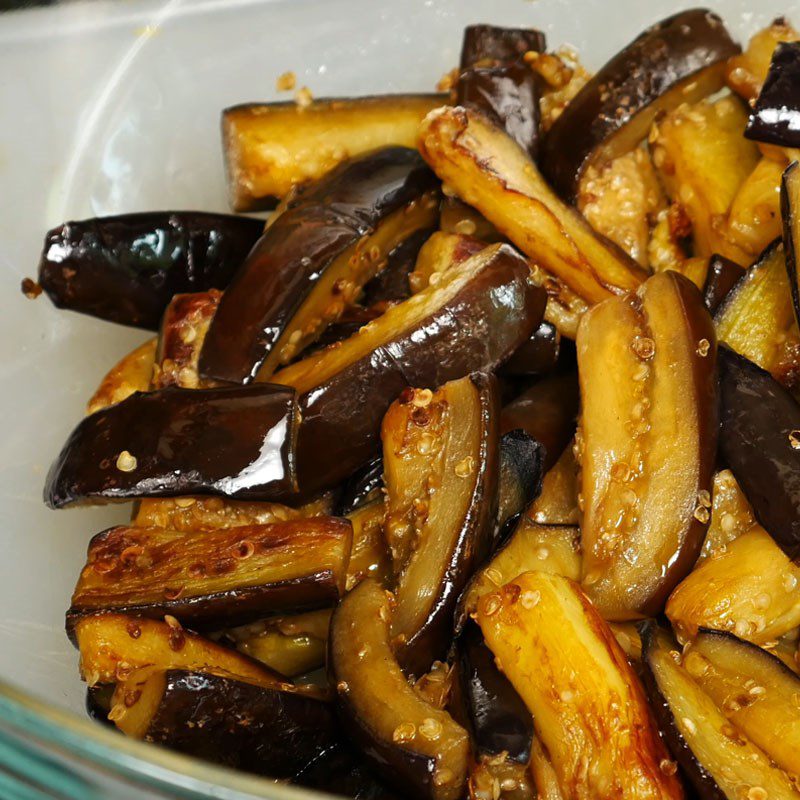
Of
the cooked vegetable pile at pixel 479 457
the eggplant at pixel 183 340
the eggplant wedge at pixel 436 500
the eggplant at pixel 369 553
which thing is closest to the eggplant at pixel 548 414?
the cooked vegetable pile at pixel 479 457

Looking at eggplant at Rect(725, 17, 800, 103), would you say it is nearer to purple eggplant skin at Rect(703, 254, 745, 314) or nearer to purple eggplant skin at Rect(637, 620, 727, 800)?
purple eggplant skin at Rect(703, 254, 745, 314)

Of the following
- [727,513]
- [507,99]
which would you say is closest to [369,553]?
[727,513]

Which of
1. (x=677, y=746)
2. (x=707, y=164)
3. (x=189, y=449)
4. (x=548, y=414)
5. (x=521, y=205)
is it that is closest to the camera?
(x=677, y=746)

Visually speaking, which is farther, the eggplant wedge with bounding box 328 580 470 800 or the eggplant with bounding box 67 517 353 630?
the eggplant with bounding box 67 517 353 630

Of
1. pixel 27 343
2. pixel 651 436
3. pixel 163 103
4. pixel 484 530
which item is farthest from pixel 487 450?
pixel 163 103

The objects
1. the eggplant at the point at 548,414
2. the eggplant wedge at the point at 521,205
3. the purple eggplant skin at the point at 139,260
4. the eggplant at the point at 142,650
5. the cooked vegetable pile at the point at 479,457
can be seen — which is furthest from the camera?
the purple eggplant skin at the point at 139,260

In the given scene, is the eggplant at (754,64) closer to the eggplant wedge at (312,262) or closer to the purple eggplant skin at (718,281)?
the purple eggplant skin at (718,281)

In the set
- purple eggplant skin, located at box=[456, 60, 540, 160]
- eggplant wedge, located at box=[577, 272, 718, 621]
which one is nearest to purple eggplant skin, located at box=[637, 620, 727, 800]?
eggplant wedge, located at box=[577, 272, 718, 621]

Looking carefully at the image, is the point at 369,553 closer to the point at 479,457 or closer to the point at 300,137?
the point at 479,457
